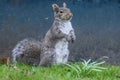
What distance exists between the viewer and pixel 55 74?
19.6 ft

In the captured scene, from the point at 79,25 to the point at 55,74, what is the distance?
5.75 meters

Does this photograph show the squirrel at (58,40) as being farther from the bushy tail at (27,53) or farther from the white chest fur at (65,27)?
the bushy tail at (27,53)

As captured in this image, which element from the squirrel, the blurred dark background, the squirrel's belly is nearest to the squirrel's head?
the squirrel

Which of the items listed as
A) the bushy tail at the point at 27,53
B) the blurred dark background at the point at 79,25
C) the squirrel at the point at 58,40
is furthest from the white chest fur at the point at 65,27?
the blurred dark background at the point at 79,25

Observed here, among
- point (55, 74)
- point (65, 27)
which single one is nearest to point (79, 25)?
point (65, 27)

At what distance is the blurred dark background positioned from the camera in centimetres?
971

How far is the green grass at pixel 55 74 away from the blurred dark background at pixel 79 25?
2452mm

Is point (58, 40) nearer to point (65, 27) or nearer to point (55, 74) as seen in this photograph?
point (65, 27)

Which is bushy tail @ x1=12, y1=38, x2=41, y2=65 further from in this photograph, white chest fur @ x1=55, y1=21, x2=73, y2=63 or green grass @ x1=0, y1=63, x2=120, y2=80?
green grass @ x1=0, y1=63, x2=120, y2=80

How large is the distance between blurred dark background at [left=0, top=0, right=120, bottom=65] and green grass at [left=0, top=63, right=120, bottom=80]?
245 centimetres

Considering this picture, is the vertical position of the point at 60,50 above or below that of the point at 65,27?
below

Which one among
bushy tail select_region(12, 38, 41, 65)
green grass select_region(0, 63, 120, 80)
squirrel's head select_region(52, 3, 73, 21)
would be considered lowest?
green grass select_region(0, 63, 120, 80)

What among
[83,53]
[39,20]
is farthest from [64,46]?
[39,20]

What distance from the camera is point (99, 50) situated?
32.1 ft
